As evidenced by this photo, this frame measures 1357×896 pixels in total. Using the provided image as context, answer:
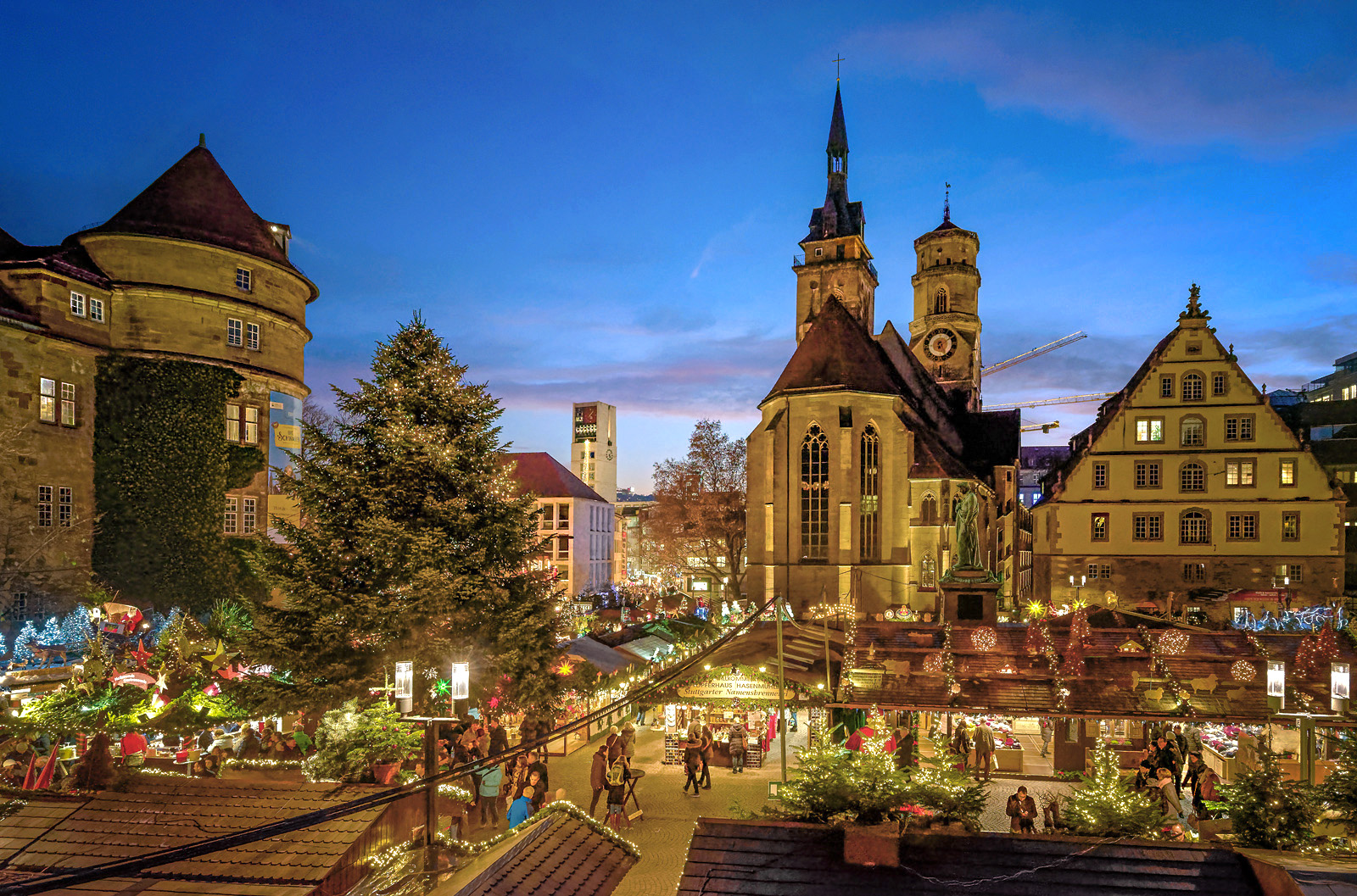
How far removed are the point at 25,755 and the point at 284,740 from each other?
3.92 meters

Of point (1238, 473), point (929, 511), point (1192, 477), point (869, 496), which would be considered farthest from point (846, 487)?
point (1238, 473)

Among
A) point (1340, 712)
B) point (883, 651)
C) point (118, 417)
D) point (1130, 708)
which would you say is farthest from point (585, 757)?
point (118, 417)

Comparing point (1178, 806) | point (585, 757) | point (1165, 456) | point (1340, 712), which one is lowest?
point (585, 757)

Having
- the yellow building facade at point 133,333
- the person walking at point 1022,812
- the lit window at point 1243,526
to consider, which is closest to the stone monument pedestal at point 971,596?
the person walking at point 1022,812

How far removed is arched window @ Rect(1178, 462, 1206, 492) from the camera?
3672 centimetres

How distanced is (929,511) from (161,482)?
3247 cm

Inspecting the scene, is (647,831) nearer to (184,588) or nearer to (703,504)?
(184,588)

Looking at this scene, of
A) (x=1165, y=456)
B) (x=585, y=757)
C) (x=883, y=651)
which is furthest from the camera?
(x=1165, y=456)

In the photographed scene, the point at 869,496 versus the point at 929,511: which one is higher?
the point at 869,496

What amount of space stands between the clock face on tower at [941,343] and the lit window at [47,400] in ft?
189

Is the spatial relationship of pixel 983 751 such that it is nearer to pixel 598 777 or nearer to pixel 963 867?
pixel 598 777

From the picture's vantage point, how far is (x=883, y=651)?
17.5m

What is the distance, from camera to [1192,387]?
1427 inches

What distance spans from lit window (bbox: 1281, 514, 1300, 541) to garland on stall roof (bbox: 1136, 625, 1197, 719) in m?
23.6
